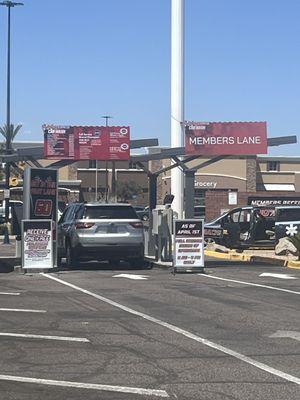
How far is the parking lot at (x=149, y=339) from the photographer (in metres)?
6.61

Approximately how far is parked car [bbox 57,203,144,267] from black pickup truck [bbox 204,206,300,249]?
7921 millimetres

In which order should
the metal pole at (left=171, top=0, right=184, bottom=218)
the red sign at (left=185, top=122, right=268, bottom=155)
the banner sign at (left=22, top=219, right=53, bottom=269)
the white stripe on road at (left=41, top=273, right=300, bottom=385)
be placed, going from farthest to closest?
1. the metal pole at (left=171, top=0, right=184, bottom=218)
2. the red sign at (left=185, top=122, right=268, bottom=155)
3. the banner sign at (left=22, top=219, right=53, bottom=269)
4. the white stripe on road at (left=41, top=273, right=300, bottom=385)

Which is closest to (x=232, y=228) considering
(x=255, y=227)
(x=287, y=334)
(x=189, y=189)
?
(x=255, y=227)

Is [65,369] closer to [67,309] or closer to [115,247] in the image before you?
[67,309]

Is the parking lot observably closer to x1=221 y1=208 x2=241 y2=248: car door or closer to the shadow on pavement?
the shadow on pavement

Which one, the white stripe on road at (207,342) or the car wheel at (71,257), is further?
the car wheel at (71,257)

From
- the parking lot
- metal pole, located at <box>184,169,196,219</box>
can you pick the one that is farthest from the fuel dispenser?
the parking lot

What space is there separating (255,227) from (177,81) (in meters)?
11.2

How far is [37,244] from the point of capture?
56.8ft

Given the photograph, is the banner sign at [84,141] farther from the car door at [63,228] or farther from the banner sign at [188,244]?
the banner sign at [188,244]

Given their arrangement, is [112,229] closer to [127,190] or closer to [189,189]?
[189,189]

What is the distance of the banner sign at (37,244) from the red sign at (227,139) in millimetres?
7582

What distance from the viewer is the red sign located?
77.8ft

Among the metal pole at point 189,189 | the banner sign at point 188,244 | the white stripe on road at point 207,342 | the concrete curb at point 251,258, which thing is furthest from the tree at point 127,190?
the white stripe on road at point 207,342
